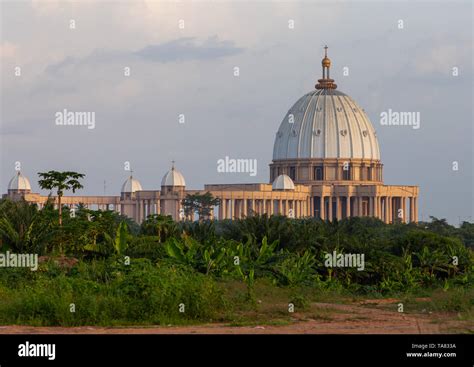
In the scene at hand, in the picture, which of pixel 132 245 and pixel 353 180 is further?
pixel 353 180

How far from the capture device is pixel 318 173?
126 m

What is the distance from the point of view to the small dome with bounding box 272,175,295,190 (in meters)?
115

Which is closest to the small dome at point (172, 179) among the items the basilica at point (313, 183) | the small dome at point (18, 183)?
the basilica at point (313, 183)

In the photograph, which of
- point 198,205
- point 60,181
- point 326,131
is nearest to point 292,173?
point 326,131

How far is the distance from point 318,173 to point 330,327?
106915 millimetres

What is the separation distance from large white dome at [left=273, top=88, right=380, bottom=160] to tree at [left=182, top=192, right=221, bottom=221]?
20.5 metres

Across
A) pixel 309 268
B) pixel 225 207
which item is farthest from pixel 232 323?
pixel 225 207

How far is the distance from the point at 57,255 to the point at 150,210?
301ft

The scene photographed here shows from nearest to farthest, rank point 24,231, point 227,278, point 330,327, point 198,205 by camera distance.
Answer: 1. point 330,327
2. point 227,278
3. point 24,231
4. point 198,205

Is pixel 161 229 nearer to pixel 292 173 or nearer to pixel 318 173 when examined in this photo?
pixel 318 173

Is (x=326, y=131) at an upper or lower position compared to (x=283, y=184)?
upper

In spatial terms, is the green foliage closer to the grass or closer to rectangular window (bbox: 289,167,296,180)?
the grass

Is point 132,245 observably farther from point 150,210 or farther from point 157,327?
point 150,210
